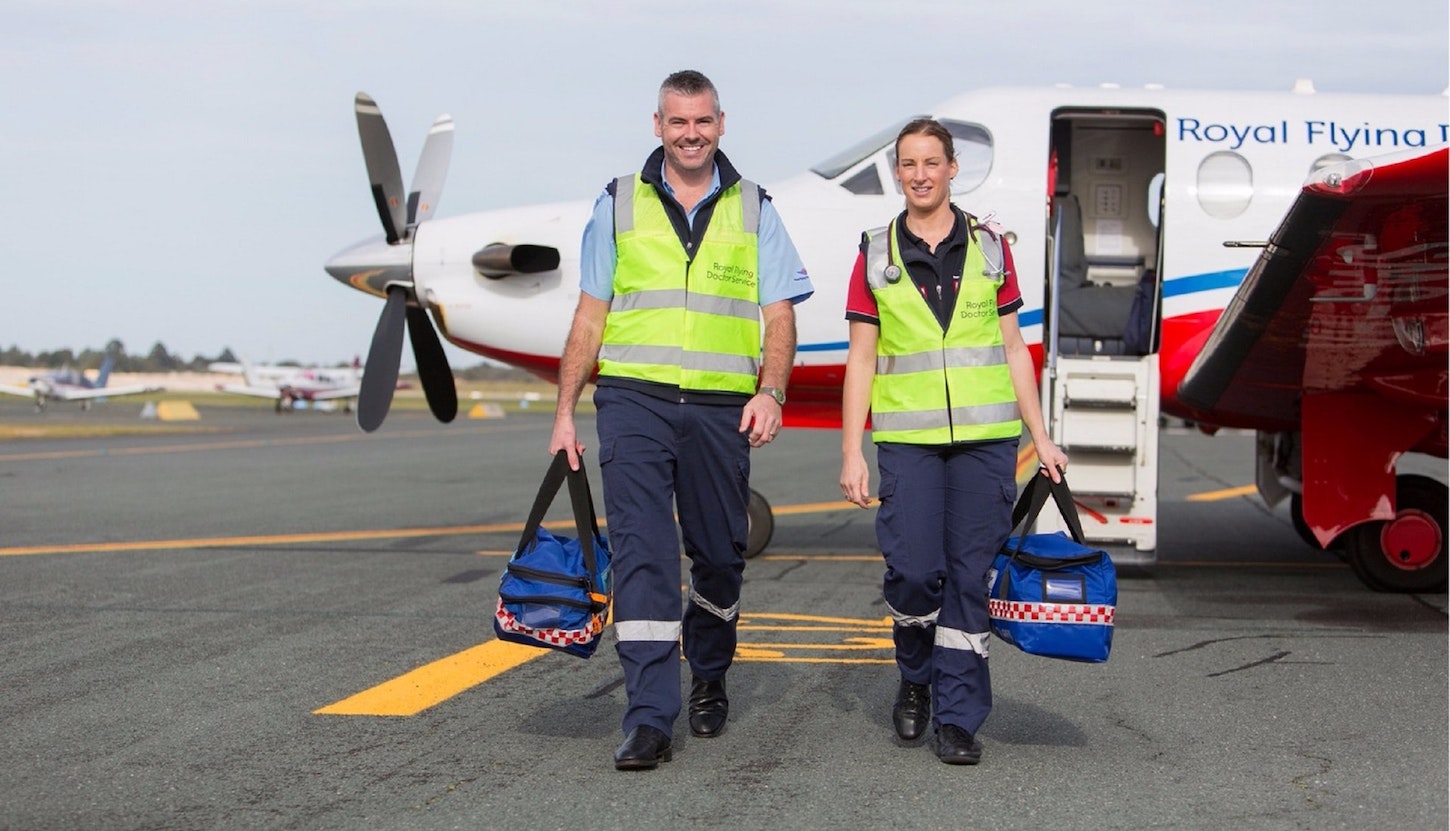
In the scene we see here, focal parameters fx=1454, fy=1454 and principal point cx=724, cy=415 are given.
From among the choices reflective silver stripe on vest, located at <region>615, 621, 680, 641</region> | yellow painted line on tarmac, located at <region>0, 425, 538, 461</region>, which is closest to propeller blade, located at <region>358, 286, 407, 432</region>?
reflective silver stripe on vest, located at <region>615, 621, 680, 641</region>

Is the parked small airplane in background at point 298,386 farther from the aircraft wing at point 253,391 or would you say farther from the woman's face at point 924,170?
the woman's face at point 924,170

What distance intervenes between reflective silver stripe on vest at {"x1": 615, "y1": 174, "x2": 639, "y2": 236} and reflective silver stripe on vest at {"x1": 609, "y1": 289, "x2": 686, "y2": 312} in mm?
217

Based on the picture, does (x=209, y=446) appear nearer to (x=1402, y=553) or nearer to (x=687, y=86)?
(x=1402, y=553)

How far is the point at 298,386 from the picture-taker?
64.6m

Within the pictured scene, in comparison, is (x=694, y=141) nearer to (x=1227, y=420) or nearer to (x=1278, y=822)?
(x=1278, y=822)

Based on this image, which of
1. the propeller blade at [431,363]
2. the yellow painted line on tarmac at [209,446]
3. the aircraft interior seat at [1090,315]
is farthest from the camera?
the yellow painted line on tarmac at [209,446]

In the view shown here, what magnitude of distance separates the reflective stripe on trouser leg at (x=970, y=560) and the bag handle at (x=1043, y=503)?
127mm

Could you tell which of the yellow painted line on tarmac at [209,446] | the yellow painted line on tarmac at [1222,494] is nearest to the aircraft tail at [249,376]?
the yellow painted line on tarmac at [209,446]

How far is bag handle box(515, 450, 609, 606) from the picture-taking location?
4.51 meters

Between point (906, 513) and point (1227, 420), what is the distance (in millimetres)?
5844

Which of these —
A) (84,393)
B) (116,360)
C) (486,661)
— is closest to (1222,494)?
(486,661)

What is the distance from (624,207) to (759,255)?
0.46m

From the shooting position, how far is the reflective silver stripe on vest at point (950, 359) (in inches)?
181

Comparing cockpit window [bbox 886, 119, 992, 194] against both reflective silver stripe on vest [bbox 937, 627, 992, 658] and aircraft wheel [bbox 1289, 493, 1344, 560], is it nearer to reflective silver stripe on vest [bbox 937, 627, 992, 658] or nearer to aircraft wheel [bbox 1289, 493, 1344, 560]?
aircraft wheel [bbox 1289, 493, 1344, 560]
